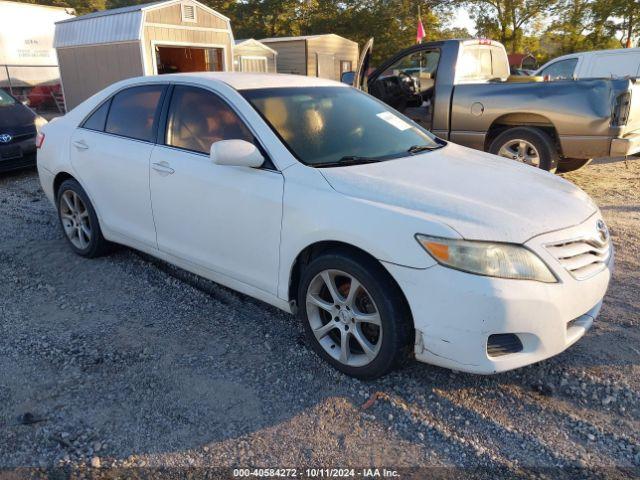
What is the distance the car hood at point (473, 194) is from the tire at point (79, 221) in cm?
252

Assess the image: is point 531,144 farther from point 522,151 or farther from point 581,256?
point 581,256

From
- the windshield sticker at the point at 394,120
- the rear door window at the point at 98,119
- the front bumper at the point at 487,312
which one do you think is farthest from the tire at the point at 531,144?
the rear door window at the point at 98,119

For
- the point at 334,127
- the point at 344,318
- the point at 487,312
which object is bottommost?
the point at 344,318

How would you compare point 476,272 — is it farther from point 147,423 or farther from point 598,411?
point 147,423

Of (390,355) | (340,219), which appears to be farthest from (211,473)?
(340,219)

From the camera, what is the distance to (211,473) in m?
2.31

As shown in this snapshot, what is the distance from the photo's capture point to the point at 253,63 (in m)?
22.9

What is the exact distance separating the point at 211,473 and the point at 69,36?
16.9 m

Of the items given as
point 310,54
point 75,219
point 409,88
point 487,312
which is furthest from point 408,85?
point 310,54

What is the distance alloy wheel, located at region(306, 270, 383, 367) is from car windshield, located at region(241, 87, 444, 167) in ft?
2.36

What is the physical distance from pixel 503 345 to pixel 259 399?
1.29 metres

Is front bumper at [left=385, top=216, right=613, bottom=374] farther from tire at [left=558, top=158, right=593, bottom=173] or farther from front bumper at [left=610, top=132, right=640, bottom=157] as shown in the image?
tire at [left=558, top=158, right=593, bottom=173]

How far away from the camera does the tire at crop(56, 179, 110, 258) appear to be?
14.9ft

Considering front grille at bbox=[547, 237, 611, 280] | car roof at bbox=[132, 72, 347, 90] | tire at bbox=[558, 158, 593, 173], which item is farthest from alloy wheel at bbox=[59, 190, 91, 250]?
tire at bbox=[558, 158, 593, 173]
